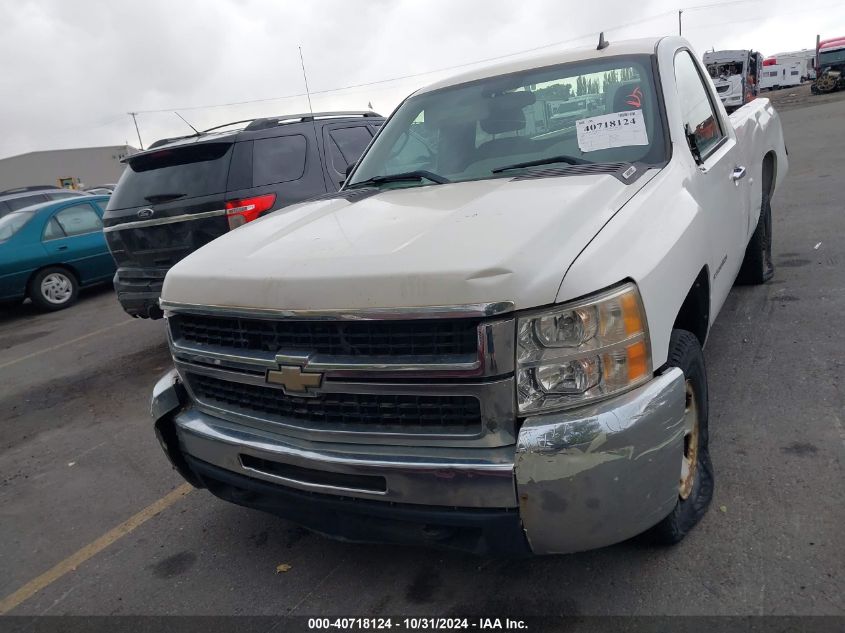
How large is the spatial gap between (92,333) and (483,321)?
728 cm

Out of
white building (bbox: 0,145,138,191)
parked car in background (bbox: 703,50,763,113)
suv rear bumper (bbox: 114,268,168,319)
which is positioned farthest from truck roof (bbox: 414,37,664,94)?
white building (bbox: 0,145,138,191)

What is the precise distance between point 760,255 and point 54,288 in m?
9.32

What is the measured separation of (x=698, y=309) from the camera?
9.57 ft

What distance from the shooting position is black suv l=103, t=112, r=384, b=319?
5.46 m

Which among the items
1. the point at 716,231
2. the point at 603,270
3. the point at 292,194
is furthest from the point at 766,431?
the point at 292,194

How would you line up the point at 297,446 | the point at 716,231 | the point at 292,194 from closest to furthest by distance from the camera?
the point at 297,446, the point at 716,231, the point at 292,194

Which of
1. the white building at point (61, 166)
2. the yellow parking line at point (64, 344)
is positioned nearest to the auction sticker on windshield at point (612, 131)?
the yellow parking line at point (64, 344)

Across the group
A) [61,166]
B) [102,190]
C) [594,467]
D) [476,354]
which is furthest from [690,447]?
[61,166]

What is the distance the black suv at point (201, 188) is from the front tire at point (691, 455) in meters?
3.83

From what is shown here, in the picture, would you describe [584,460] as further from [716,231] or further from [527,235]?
[716,231]

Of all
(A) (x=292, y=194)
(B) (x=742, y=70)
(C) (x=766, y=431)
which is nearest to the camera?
(C) (x=766, y=431)

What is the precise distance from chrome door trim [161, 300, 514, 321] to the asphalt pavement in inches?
45.8

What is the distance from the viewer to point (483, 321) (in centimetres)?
201

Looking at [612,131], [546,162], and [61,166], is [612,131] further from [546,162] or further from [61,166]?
[61,166]
